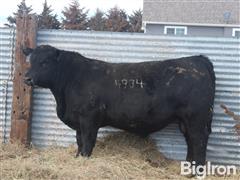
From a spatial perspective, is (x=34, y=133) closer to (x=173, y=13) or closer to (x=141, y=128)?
(x=141, y=128)

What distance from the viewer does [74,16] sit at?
41.8 m

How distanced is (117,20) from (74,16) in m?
3.86

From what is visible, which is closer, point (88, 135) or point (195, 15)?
point (88, 135)

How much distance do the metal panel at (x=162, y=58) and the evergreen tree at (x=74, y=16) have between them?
105 feet

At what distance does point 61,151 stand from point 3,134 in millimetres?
1094

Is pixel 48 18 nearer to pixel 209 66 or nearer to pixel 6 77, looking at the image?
pixel 6 77

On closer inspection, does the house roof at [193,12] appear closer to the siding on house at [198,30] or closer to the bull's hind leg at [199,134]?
the siding on house at [198,30]

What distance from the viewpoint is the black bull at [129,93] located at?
7.01 m

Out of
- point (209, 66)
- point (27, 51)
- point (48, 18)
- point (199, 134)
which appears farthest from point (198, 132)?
point (48, 18)

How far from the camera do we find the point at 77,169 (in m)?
6.42

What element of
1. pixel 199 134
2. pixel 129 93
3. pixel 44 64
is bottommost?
pixel 199 134

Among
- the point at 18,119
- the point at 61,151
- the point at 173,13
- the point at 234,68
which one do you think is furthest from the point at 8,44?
the point at 173,13

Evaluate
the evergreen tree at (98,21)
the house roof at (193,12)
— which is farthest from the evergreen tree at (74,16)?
the house roof at (193,12)

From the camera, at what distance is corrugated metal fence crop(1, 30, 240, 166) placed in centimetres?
764
